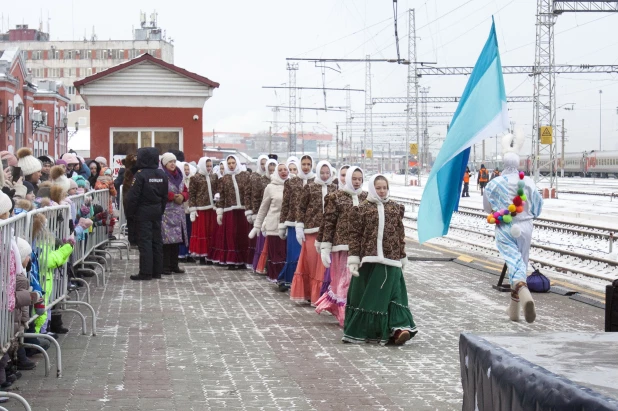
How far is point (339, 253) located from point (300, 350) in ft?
6.32

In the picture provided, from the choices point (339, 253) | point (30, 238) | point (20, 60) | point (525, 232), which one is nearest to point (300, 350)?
point (339, 253)

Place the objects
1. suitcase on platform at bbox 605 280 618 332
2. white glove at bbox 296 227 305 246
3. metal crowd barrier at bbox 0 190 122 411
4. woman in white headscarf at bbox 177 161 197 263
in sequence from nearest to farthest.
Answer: metal crowd barrier at bbox 0 190 122 411 < suitcase on platform at bbox 605 280 618 332 < white glove at bbox 296 227 305 246 < woman in white headscarf at bbox 177 161 197 263

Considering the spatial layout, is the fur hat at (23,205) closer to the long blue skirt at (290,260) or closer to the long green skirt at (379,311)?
the long green skirt at (379,311)

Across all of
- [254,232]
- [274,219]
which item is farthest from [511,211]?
[254,232]

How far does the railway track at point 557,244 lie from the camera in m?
17.9

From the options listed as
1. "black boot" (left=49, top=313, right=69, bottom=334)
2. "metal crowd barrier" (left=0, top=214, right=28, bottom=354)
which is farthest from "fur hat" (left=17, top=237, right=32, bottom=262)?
"black boot" (left=49, top=313, right=69, bottom=334)

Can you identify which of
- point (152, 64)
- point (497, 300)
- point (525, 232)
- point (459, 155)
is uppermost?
point (152, 64)

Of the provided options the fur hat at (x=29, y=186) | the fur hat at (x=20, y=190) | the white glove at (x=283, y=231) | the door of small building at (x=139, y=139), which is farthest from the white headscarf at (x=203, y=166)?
the door of small building at (x=139, y=139)

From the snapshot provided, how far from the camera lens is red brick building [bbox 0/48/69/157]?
54.6m

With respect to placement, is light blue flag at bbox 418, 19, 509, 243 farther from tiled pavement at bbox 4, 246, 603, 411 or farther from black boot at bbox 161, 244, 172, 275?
black boot at bbox 161, 244, 172, 275

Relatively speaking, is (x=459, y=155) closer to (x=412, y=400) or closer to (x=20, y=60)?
(x=412, y=400)

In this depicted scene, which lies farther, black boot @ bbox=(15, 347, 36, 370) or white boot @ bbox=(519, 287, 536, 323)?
white boot @ bbox=(519, 287, 536, 323)

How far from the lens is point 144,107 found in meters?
26.7

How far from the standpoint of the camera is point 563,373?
3.67 meters
